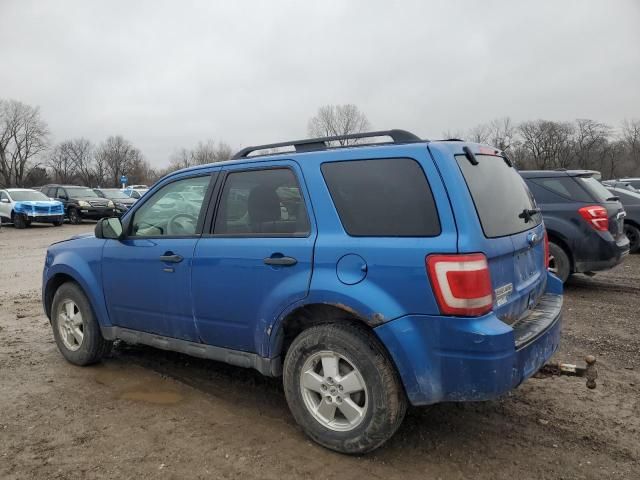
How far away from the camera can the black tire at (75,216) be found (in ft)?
80.2

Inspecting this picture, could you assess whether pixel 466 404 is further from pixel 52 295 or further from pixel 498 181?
pixel 52 295

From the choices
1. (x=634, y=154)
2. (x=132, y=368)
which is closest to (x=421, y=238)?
(x=132, y=368)

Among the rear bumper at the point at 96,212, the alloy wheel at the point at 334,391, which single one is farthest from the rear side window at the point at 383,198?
the rear bumper at the point at 96,212

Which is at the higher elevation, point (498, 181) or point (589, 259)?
point (498, 181)

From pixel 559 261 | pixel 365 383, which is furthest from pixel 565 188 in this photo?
pixel 365 383

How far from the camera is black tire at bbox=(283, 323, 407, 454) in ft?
9.27

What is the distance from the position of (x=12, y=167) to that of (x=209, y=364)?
307 feet

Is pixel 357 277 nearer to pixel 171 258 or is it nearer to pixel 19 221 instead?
pixel 171 258

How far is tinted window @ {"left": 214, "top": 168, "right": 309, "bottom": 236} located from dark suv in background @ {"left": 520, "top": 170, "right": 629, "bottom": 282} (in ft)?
16.3

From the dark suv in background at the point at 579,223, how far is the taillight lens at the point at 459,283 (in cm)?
496

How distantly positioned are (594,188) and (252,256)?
5917 mm

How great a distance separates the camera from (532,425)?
11.1 ft

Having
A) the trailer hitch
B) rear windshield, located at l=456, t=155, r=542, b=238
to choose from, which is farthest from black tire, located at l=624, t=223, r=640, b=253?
the trailer hitch

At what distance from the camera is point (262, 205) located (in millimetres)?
3469
